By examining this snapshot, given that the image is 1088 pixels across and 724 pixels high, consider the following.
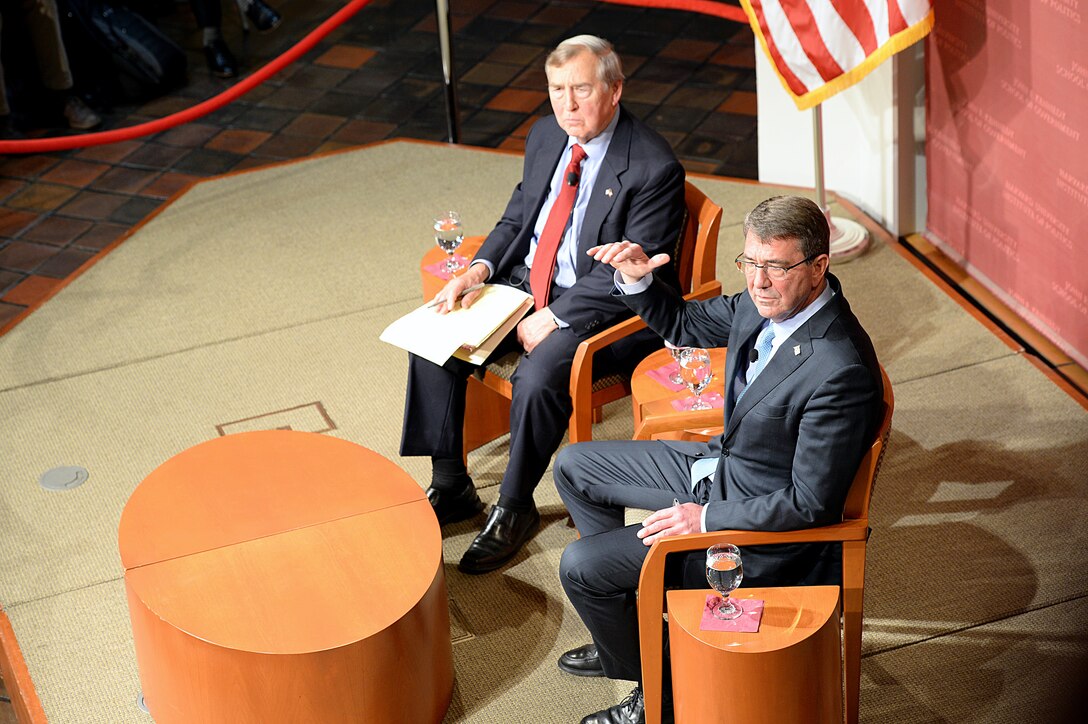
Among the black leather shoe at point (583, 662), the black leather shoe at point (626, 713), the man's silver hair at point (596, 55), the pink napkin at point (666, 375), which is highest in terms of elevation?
the man's silver hair at point (596, 55)

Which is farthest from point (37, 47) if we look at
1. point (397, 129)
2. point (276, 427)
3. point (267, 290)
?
point (276, 427)

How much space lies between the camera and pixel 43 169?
22.7 ft

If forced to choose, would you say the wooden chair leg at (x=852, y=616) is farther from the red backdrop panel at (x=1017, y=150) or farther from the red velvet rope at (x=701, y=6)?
the red velvet rope at (x=701, y=6)

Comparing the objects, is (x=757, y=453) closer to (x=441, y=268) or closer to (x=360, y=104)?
(x=441, y=268)

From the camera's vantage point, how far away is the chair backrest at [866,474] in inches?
116

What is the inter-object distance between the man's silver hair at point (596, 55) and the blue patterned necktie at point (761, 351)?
3.51 feet

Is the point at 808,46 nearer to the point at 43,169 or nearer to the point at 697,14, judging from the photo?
the point at 697,14

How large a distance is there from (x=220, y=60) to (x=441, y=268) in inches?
147

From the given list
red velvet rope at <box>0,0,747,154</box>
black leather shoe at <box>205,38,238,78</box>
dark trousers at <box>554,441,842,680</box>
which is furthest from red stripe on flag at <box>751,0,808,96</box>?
black leather shoe at <box>205,38,238,78</box>

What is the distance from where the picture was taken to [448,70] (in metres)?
6.59

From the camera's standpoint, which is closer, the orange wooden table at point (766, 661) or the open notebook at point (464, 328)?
the orange wooden table at point (766, 661)

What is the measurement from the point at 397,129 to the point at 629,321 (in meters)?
3.56

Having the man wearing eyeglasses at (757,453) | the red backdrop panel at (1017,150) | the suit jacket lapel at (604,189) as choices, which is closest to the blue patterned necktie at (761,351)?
the man wearing eyeglasses at (757,453)

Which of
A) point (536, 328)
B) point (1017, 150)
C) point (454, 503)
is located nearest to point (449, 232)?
point (536, 328)
